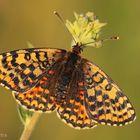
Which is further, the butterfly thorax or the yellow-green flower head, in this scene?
the butterfly thorax

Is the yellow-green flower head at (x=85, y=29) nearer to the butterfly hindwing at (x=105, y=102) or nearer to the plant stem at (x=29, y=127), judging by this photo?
the butterfly hindwing at (x=105, y=102)

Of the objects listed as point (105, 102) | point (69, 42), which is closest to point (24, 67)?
point (105, 102)

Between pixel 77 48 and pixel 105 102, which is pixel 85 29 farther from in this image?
pixel 105 102

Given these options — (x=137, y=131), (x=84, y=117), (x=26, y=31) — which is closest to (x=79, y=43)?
(x=84, y=117)

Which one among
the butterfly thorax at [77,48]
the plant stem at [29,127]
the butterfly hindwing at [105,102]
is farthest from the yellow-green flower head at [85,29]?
the plant stem at [29,127]

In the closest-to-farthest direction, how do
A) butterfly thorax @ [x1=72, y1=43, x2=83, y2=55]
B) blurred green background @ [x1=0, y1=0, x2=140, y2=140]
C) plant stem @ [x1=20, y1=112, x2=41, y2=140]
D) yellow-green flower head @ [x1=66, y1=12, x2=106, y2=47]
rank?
plant stem @ [x1=20, y1=112, x2=41, y2=140], yellow-green flower head @ [x1=66, y1=12, x2=106, y2=47], butterfly thorax @ [x1=72, y1=43, x2=83, y2=55], blurred green background @ [x1=0, y1=0, x2=140, y2=140]

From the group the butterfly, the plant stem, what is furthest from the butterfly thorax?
the plant stem

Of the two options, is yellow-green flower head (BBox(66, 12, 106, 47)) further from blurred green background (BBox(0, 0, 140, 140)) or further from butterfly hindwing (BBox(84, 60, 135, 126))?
blurred green background (BBox(0, 0, 140, 140))
